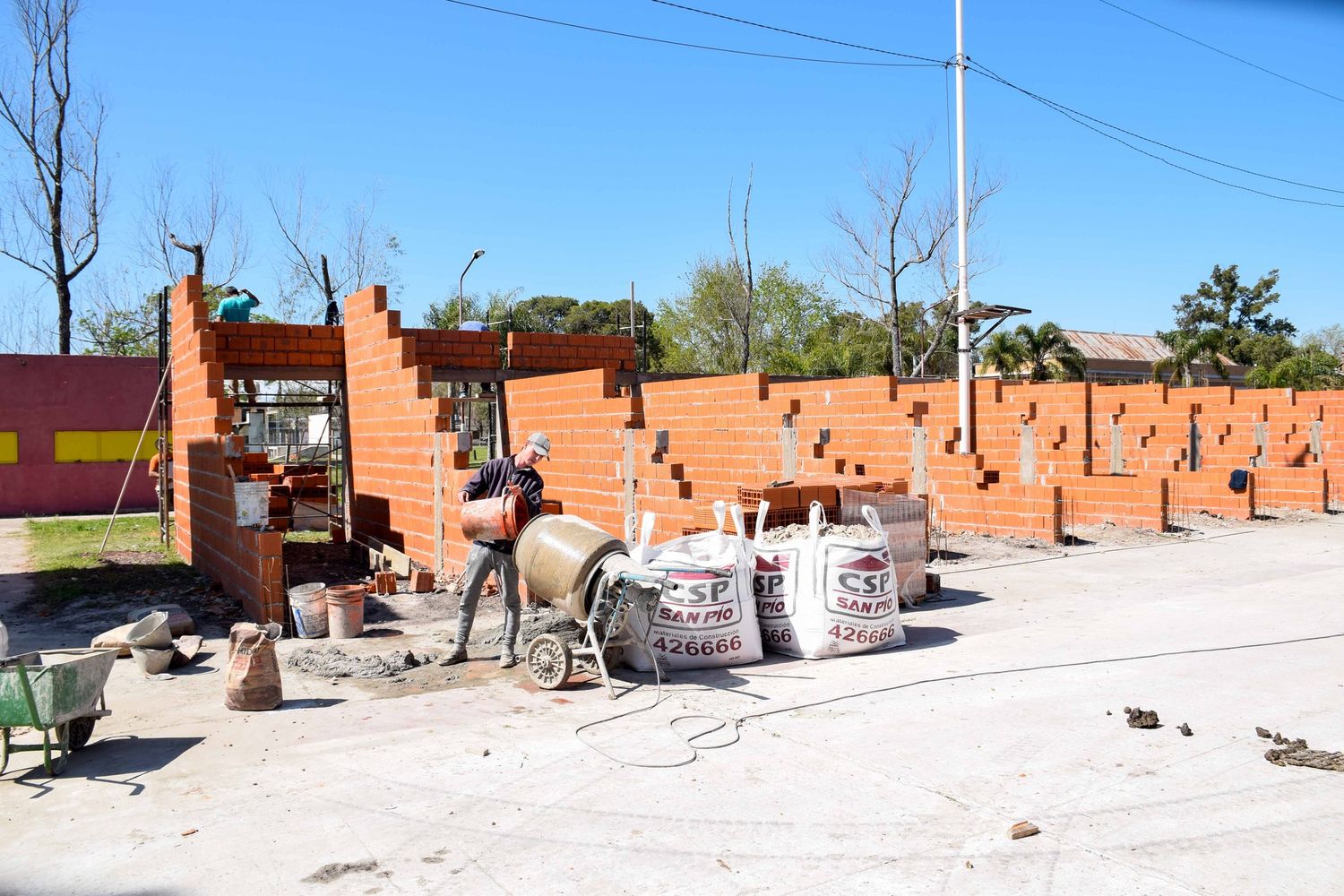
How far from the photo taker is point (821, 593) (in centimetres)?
781

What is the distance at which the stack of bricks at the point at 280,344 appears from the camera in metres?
14.9

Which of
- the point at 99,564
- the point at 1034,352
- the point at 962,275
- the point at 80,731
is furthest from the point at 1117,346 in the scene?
the point at 80,731

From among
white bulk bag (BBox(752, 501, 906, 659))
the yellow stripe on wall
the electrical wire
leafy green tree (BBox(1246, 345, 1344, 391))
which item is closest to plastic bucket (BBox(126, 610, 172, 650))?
the electrical wire

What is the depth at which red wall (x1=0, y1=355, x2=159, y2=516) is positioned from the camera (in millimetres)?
24062

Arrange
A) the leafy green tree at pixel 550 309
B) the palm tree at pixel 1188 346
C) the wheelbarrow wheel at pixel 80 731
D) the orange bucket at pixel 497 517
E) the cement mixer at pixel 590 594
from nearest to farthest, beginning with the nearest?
the wheelbarrow wheel at pixel 80 731
the cement mixer at pixel 590 594
the orange bucket at pixel 497 517
the palm tree at pixel 1188 346
the leafy green tree at pixel 550 309

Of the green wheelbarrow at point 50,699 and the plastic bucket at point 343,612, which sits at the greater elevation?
the green wheelbarrow at point 50,699

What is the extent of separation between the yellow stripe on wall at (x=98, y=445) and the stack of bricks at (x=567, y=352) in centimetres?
1223

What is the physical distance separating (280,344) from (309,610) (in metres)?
7.13

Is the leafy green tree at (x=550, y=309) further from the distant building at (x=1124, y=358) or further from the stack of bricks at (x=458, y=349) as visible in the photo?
the stack of bricks at (x=458, y=349)

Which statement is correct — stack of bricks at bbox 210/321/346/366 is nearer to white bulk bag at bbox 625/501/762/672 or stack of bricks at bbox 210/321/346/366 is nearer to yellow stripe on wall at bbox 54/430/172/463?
white bulk bag at bbox 625/501/762/672

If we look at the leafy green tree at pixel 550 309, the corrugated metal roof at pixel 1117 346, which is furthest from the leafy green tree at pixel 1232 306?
the leafy green tree at pixel 550 309

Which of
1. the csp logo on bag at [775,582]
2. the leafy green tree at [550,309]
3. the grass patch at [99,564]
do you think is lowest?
the grass patch at [99,564]

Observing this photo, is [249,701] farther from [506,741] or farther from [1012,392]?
[1012,392]

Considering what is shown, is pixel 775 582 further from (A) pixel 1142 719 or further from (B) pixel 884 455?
(B) pixel 884 455
